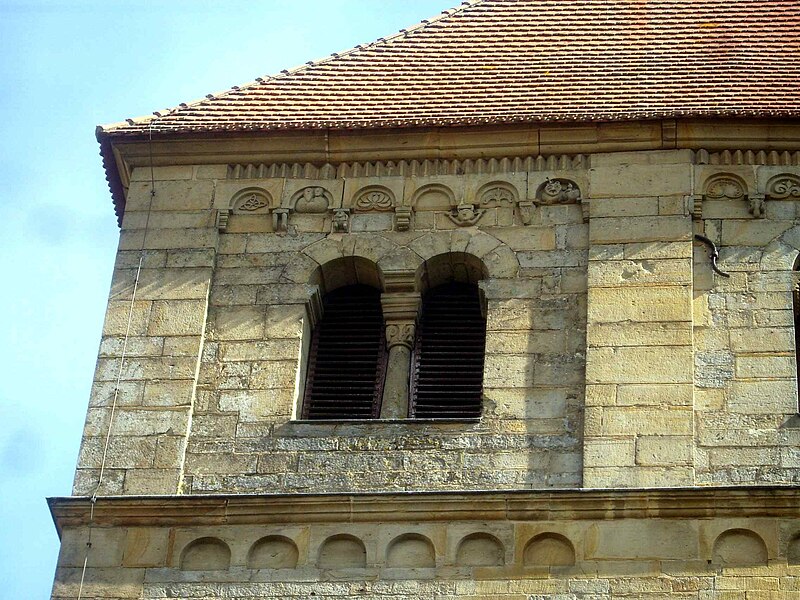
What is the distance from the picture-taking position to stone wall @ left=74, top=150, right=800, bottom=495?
1812 centimetres

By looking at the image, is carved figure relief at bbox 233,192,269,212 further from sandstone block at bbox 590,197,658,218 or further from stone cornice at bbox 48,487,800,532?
stone cornice at bbox 48,487,800,532

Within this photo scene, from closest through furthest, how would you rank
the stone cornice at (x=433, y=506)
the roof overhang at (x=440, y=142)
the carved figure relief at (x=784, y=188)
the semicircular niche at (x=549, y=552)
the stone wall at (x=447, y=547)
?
the stone wall at (x=447, y=547), the semicircular niche at (x=549, y=552), the stone cornice at (x=433, y=506), the carved figure relief at (x=784, y=188), the roof overhang at (x=440, y=142)

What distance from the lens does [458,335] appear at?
64.2 feet

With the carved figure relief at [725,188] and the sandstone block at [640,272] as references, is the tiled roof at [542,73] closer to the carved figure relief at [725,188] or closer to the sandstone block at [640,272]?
the carved figure relief at [725,188]

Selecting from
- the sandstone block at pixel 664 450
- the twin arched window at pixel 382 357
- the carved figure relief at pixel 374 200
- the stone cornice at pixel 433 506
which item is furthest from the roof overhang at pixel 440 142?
the stone cornice at pixel 433 506

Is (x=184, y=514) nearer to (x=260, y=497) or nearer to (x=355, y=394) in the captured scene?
(x=260, y=497)

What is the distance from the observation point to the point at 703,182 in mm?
19938

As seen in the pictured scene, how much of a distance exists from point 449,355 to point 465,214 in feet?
3.91

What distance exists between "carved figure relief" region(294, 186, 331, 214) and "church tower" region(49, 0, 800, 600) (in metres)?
0.03

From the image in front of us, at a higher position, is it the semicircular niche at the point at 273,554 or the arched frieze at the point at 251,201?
the arched frieze at the point at 251,201

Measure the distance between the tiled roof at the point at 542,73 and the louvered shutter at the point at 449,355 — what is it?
1.51 meters

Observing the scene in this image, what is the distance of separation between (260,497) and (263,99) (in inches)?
186

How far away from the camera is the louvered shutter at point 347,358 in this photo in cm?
1914

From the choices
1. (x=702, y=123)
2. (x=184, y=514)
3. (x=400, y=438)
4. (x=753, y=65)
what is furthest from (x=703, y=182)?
(x=184, y=514)
